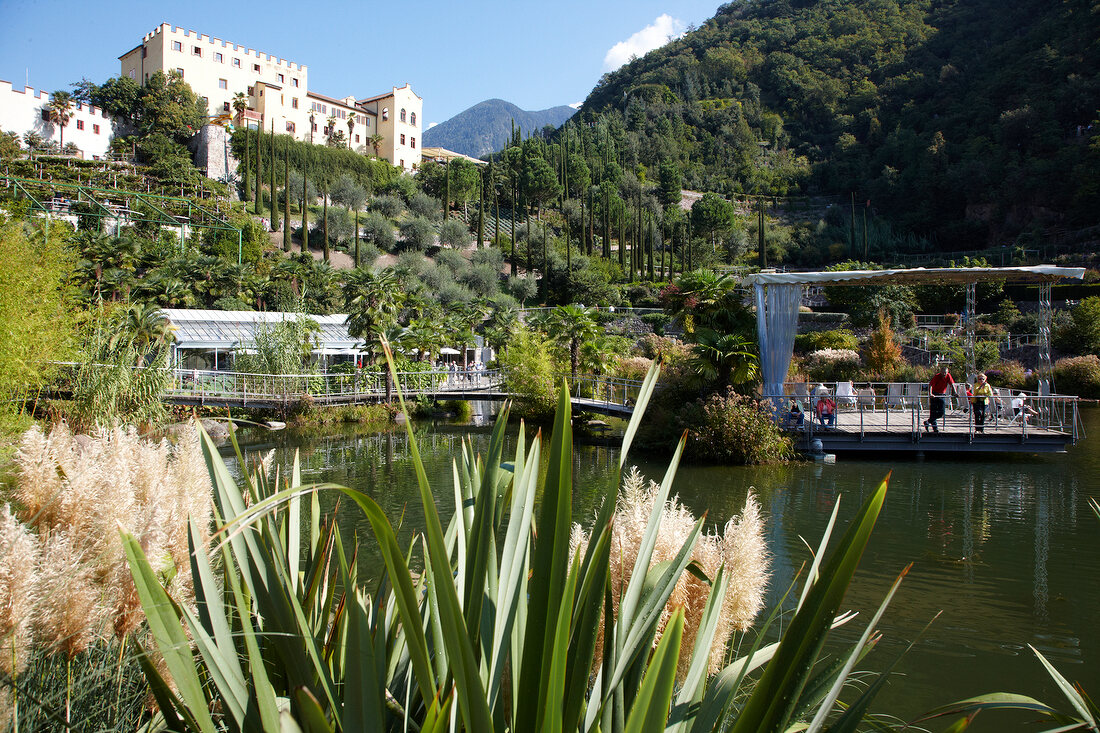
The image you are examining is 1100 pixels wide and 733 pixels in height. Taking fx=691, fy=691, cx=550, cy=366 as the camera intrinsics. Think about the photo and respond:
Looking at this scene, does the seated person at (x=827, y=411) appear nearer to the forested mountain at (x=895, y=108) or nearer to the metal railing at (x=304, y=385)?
the metal railing at (x=304, y=385)

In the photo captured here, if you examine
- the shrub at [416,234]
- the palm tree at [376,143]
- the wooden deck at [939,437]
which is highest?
the palm tree at [376,143]

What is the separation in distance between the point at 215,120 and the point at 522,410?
4461 cm

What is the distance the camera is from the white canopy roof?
13.7 metres

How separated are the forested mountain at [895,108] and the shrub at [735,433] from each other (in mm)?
40335

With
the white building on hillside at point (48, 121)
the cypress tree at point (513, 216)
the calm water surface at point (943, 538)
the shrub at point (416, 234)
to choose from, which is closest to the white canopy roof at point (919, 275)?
the calm water surface at point (943, 538)

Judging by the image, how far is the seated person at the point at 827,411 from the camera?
45.9ft

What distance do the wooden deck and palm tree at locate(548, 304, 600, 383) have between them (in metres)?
7.54

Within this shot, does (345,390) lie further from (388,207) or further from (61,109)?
(61,109)

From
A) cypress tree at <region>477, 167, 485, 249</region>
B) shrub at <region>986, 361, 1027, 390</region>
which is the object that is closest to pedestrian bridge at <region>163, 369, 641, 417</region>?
shrub at <region>986, 361, 1027, 390</region>

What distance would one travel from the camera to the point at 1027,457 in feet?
45.5

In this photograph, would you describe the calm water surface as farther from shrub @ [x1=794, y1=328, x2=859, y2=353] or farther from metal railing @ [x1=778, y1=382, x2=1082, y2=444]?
shrub @ [x1=794, y1=328, x2=859, y2=353]

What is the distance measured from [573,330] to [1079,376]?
17140 mm

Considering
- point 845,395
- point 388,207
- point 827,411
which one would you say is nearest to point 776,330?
point 827,411

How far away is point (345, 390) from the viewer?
2123cm
